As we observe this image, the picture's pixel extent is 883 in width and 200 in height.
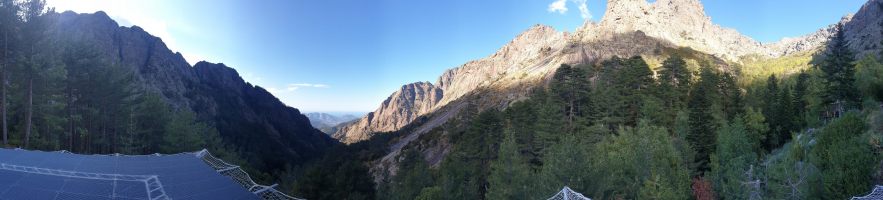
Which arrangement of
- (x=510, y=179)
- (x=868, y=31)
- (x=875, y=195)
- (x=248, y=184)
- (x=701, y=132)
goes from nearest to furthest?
(x=248, y=184) → (x=875, y=195) → (x=510, y=179) → (x=701, y=132) → (x=868, y=31)

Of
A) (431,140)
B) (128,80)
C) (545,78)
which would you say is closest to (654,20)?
(545,78)

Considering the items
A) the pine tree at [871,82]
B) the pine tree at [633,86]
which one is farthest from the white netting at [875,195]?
the pine tree at [871,82]

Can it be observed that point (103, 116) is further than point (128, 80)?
No

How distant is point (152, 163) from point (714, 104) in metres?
48.6

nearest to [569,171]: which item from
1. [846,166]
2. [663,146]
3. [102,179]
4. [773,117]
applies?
[663,146]

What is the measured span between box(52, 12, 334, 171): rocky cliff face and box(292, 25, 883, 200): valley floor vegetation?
6575cm

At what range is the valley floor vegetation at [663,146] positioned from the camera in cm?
2400

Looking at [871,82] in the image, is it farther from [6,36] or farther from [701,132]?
[6,36]

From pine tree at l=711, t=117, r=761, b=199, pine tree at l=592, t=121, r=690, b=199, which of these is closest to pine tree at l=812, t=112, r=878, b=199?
pine tree at l=711, t=117, r=761, b=199

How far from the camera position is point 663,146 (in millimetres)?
31641

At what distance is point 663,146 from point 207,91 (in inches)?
5959

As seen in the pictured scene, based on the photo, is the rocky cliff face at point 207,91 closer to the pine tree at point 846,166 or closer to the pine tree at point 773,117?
the pine tree at point 773,117

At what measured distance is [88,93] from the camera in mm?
40469

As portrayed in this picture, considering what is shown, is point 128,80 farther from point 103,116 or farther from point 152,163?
point 152,163
